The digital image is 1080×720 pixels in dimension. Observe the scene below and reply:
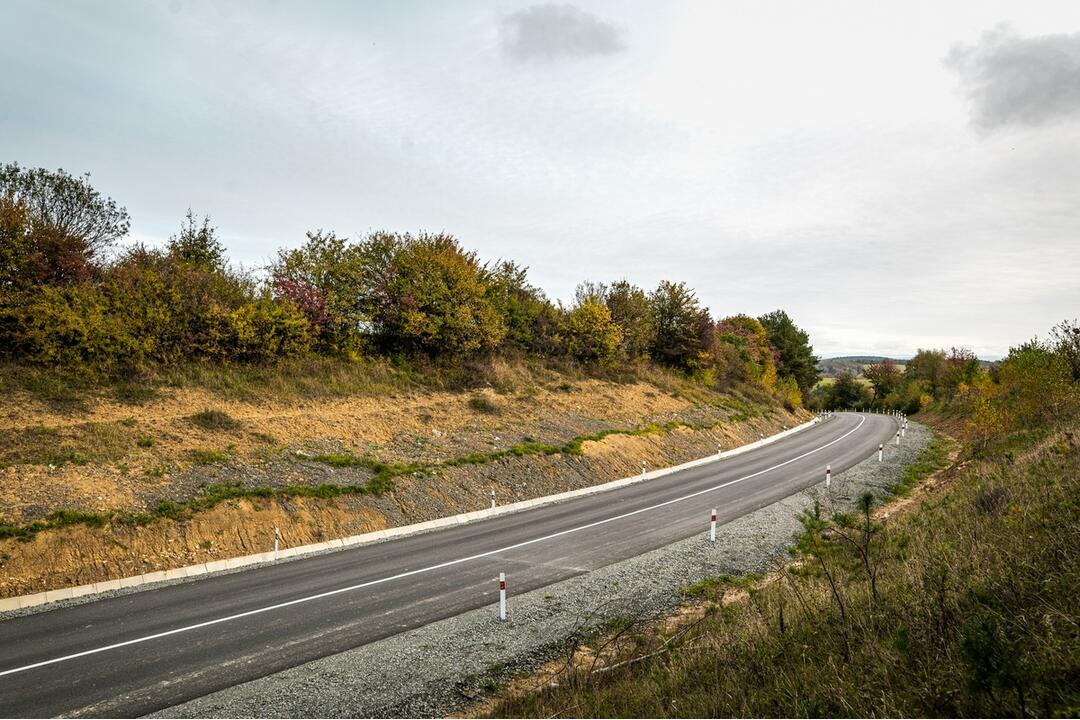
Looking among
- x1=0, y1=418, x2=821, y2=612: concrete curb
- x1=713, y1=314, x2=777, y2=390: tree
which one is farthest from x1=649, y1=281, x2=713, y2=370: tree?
Answer: x1=0, y1=418, x2=821, y2=612: concrete curb

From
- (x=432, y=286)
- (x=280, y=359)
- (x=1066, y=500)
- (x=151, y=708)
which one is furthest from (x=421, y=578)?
(x=432, y=286)

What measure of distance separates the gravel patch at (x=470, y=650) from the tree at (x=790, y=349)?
63366 mm

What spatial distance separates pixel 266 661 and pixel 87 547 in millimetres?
7542

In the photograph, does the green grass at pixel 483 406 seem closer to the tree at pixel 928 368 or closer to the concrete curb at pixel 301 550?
the concrete curb at pixel 301 550

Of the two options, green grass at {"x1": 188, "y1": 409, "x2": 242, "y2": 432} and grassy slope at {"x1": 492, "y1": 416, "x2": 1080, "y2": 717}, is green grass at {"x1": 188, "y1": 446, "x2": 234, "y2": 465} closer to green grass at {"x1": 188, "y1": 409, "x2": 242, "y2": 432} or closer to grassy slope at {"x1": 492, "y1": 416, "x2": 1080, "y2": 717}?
green grass at {"x1": 188, "y1": 409, "x2": 242, "y2": 432}

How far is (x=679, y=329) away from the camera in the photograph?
50.4 m

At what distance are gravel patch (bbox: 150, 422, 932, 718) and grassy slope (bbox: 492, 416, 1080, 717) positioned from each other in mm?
1220

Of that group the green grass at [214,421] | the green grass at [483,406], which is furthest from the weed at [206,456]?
the green grass at [483,406]

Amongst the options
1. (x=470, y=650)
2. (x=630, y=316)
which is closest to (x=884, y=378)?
(x=630, y=316)

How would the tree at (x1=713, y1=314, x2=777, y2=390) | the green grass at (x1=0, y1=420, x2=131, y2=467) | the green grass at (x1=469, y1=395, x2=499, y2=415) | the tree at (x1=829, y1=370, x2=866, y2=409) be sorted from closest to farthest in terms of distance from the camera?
the green grass at (x1=0, y1=420, x2=131, y2=467) → the green grass at (x1=469, y1=395, x2=499, y2=415) → the tree at (x1=713, y1=314, x2=777, y2=390) → the tree at (x1=829, y1=370, x2=866, y2=409)

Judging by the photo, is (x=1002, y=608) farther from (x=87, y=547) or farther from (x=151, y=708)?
(x=87, y=547)

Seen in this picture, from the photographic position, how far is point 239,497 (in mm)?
16469

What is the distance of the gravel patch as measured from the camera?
316 inches

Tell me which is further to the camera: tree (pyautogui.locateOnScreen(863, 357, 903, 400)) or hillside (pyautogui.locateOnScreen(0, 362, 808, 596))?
tree (pyautogui.locateOnScreen(863, 357, 903, 400))
